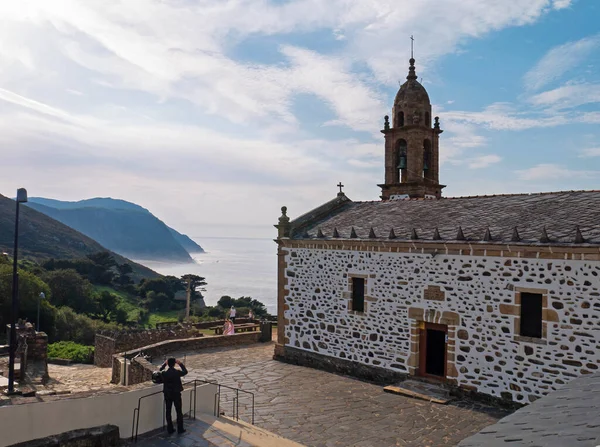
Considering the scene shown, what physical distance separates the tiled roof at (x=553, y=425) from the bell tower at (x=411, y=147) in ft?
56.3

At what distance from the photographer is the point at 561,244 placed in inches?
466

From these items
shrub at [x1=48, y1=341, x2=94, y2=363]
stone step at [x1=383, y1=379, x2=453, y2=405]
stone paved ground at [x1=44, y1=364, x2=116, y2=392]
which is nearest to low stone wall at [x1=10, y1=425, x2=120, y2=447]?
stone paved ground at [x1=44, y1=364, x2=116, y2=392]

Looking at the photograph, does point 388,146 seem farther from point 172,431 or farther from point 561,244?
point 172,431

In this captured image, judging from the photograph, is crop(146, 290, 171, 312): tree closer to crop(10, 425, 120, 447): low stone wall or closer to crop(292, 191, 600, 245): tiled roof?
crop(292, 191, 600, 245): tiled roof

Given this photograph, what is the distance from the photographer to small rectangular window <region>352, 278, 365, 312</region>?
16.1m

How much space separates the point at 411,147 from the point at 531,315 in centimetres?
1078

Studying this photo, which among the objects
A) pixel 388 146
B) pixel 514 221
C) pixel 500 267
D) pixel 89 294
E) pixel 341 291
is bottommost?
pixel 89 294

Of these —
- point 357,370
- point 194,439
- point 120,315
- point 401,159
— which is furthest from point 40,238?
point 194,439

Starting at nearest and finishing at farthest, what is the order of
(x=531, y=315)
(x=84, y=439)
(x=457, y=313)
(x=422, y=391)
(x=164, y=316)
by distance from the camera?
(x=84, y=439)
(x=531, y=315)
(x=422, y=391)
(x=457, y=313)
(x=164, y=316)

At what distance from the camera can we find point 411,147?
2177 centimetres

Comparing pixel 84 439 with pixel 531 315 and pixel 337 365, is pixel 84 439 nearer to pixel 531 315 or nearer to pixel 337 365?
pixel 337 365

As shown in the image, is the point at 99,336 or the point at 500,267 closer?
the point at 500,267

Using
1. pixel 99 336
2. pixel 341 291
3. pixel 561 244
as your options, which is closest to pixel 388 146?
pixel 341 291

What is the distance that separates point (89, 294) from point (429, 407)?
42173 millimetres
